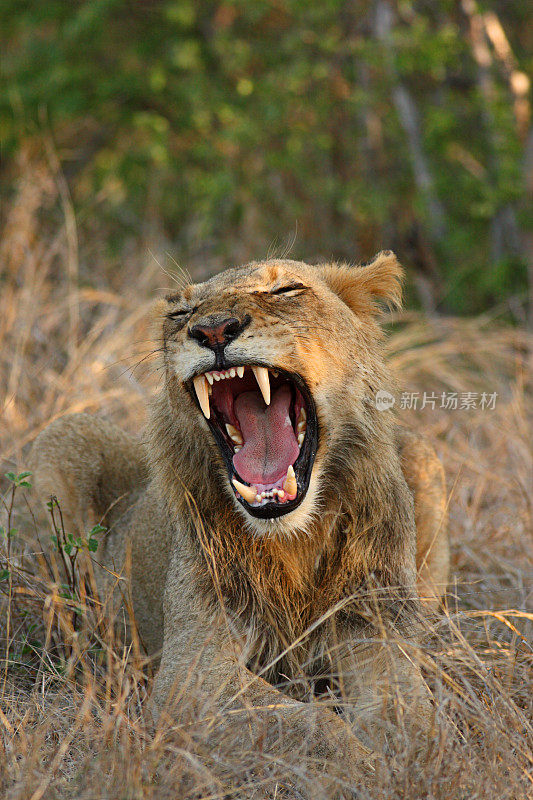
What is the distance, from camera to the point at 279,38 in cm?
1219

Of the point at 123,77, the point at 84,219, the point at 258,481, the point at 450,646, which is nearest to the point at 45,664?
the point at 258,481

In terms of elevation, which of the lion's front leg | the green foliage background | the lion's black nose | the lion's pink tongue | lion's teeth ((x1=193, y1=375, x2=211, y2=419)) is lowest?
the lion's front leg

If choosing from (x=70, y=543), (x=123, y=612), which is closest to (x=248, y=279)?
(x=70, y=543)

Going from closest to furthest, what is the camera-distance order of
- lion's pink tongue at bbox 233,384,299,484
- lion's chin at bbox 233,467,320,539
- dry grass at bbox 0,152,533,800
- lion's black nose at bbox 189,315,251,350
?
1. dry grass at bbox 0,152,533,800
2. lion's black nose at bbox 189,315,251,350
3. lion's chin at bbox 233,467,320,539
4. lion's pink tongue at bbox 233,384,299,484

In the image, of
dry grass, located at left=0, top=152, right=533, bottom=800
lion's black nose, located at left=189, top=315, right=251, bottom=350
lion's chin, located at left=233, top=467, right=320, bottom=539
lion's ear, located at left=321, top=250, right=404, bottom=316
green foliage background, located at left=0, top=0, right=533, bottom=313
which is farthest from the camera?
green foliage background, located at left=0, top=0, right=533, bottom=313

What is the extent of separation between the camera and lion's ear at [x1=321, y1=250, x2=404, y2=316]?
371 cm

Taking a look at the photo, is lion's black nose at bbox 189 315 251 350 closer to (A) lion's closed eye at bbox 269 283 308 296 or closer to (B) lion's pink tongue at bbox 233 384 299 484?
(A) lion's closed eye at bbox 269 283 308 296

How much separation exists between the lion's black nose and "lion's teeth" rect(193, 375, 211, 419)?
0.14 m

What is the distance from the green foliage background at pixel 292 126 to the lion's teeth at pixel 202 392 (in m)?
6.29

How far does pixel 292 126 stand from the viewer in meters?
10.9

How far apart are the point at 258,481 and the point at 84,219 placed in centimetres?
735

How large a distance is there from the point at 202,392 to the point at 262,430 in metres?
0.34

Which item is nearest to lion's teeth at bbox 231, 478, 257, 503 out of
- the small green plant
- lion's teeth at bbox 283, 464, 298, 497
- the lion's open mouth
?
the lion's open mouth

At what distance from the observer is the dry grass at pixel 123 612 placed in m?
2.66
